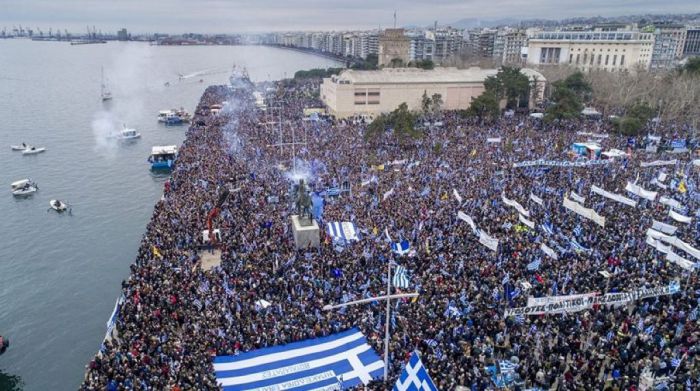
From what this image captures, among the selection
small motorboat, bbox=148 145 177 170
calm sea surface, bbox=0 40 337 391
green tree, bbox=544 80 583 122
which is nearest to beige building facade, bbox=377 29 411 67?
calm sea surface, bbox=0 40 337 391

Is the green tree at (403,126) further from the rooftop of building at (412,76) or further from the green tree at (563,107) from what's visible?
the rooftop of building at (412,76)

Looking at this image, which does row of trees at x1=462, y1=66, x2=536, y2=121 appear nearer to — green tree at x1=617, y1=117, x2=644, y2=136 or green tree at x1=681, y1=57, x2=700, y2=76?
green tree at x1=617, y1=117, x2=644, y2=136

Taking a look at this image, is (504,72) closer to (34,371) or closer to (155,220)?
(155,220)

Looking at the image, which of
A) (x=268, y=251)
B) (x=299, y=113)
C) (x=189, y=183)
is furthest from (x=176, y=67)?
(x=268, y=251)

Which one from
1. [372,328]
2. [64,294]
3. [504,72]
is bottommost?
[64,294]

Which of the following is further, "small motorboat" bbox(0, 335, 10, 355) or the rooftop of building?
the rooftop of building

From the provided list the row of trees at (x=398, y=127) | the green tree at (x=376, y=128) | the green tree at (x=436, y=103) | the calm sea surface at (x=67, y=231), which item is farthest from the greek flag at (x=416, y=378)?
the green tree at (x=436, y=103)
